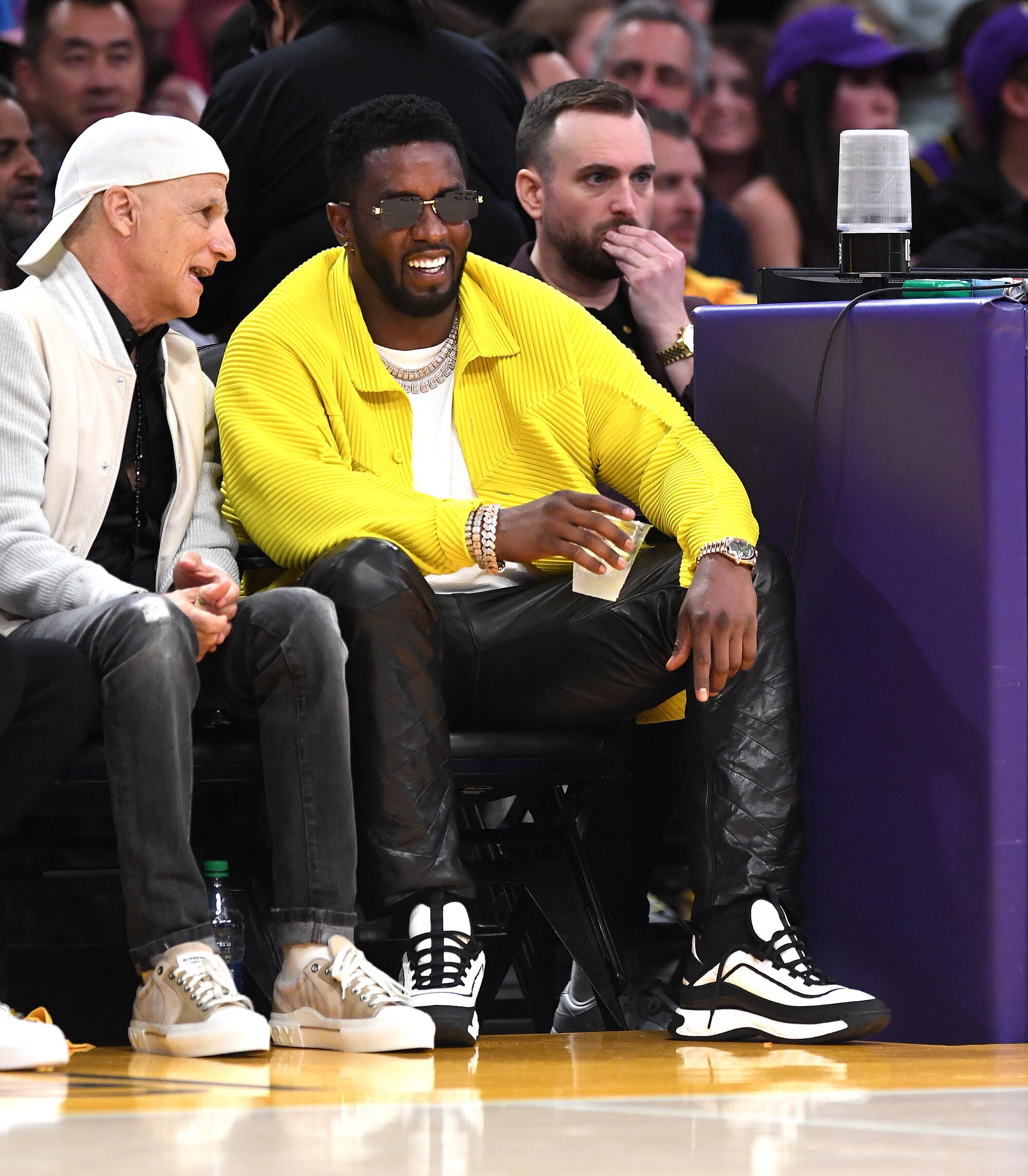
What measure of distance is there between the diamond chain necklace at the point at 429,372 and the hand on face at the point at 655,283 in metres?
0.66

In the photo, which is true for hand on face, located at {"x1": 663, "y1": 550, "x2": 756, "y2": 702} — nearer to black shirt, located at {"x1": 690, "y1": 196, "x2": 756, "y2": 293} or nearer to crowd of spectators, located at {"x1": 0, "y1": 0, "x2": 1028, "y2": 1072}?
crowd of spectators, located at {"x1": 0, "y1": 0, "x2": 1028, "y2": 1072}

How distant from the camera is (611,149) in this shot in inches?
164

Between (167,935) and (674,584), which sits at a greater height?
(674,584)

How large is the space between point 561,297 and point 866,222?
0.51 m

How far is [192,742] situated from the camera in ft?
9.14

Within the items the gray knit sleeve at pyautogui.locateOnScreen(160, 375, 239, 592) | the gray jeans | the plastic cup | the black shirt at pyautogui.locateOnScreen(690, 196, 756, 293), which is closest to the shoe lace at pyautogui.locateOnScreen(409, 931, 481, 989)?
the gray jeans

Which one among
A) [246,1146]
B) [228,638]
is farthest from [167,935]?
[246,1146]

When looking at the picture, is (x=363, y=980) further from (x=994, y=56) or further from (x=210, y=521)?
(x=994, y=56)

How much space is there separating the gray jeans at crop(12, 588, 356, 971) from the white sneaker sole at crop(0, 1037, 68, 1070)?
6.7 inches

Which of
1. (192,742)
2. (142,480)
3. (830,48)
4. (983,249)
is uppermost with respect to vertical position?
(830,48)

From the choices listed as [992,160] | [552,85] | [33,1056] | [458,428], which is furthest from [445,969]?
[992,160]

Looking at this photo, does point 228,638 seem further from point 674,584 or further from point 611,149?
point 611,149

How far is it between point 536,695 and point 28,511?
0.77 m

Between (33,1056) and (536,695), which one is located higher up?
(536,695)
